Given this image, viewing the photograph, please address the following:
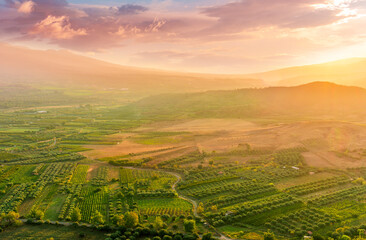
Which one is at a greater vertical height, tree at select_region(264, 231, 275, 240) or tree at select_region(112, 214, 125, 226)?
tree at select_region(112, 214, 125, 226)

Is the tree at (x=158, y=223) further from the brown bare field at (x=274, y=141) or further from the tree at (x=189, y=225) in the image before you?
the brown bare field at (x=274, y=141)

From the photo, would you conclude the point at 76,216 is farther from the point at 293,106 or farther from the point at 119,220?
the point at 293,106

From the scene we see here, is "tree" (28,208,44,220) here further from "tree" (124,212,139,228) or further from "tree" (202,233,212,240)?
"tree" (202,233,212,240)

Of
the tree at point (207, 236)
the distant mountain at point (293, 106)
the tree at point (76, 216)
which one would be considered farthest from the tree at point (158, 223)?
the distant mountain at point (293, 106)

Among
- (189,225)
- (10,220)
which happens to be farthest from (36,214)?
(189,225)

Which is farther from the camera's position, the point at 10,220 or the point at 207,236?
the point at 10,220

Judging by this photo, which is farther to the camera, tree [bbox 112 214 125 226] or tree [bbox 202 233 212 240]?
tree [bbox 112 214 125 226]

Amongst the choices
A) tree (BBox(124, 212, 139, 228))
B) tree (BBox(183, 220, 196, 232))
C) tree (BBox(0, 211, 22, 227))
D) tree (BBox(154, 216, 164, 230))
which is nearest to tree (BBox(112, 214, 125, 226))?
tree (BBox(124, 212, 139, 228))

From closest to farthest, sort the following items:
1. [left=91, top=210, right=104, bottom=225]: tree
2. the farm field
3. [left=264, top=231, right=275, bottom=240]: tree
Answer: [left=264, top=231, right=275, bottom=240]: tree < [left=91, top=210, right=104, bottom=225]: tree < the farm field

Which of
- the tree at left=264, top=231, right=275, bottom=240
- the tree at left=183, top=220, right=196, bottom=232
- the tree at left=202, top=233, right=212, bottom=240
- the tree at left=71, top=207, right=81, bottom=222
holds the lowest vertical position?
the tree at left=264, top=231, right=275, bottom=240

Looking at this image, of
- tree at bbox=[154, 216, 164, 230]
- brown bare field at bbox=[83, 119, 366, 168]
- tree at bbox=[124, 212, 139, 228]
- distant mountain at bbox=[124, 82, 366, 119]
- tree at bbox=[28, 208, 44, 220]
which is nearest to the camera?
tree at bbox=[154, 216, 164, 230]

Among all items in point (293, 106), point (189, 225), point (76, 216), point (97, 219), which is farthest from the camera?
point (293, 106)

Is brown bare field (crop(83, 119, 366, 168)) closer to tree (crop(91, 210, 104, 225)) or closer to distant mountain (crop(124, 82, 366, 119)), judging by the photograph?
tree (crop(91, 210, 104, 225))
